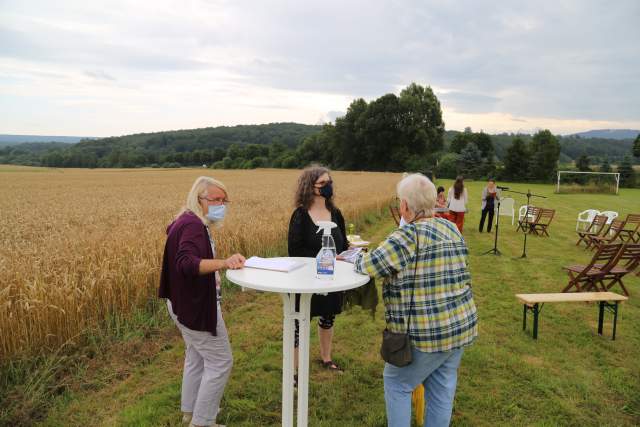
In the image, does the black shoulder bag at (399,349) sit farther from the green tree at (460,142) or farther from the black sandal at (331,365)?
the green tree at (460,142)

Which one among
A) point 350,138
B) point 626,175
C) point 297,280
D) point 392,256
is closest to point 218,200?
point 297,280

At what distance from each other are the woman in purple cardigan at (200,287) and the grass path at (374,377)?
0.65m

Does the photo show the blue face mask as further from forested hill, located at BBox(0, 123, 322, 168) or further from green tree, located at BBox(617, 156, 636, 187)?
forested hill, located at BBox(0, 123, 322, 168)

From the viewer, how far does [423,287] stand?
2477 millimetres

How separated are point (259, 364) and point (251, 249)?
3.94 metres

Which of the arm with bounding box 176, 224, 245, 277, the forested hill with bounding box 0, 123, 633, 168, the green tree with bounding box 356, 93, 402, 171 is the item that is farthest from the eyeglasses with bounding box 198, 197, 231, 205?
the forested hill with bounding box 0, 123, 633, 168

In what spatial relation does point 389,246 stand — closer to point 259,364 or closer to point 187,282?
point 187,282

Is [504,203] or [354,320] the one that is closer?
[354,320]

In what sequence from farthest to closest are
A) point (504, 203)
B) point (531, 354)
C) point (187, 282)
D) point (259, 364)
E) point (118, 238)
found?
point (504, 203) → point (118, 238) → point (531, 354) → point (259, 364) → point (187, 282)

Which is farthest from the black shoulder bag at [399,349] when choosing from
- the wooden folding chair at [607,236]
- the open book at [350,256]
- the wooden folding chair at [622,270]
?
the wooden folding chair at [607,236]

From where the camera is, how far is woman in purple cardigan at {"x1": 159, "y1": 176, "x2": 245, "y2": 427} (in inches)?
114

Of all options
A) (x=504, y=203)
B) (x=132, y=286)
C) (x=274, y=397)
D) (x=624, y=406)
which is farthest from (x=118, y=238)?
(x=504, y=203)

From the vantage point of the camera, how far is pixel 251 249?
8453mm

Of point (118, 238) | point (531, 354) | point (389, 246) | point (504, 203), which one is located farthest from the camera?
point (504, 203)
